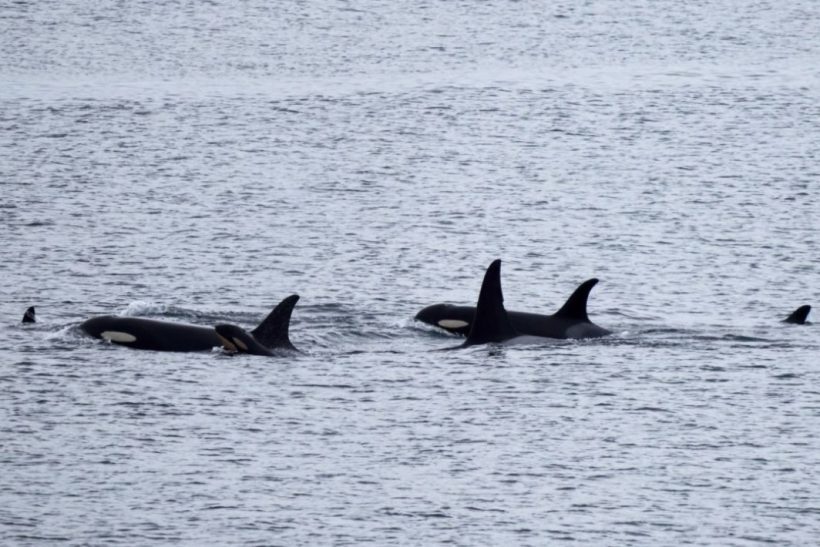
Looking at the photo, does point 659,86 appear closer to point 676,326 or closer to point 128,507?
point 676,326

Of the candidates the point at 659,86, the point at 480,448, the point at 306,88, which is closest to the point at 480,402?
the point at 480,448

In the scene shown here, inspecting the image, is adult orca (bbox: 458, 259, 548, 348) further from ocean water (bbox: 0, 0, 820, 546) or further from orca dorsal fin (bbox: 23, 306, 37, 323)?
orca dorsal fin (bbox: 23, 306, 37, 323)

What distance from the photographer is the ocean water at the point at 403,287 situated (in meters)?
18.0

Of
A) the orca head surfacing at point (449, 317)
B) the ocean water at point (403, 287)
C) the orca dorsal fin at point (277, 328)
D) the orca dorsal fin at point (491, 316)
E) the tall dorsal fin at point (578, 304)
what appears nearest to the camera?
the ocean water at point (403, 287)

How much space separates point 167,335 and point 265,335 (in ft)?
4.09

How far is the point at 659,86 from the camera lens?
63344 millimetres

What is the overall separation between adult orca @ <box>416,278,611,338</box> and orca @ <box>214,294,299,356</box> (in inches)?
114

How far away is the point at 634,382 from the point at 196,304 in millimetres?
7541

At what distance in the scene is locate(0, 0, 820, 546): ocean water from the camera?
709 inches

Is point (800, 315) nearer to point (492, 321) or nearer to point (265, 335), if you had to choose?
point (492, 321)

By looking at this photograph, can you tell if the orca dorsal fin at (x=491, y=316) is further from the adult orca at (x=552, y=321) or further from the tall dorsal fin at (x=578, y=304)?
the tall dorsal fin at (x=578, y=304)

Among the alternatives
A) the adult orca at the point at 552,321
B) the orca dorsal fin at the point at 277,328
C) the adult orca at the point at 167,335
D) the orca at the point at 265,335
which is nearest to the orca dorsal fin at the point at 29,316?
the adult orca at the point at 167,335

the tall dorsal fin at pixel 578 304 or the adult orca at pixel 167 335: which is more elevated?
the tall dorsal fin at pixel 578 304

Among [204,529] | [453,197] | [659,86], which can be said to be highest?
[659,86]
